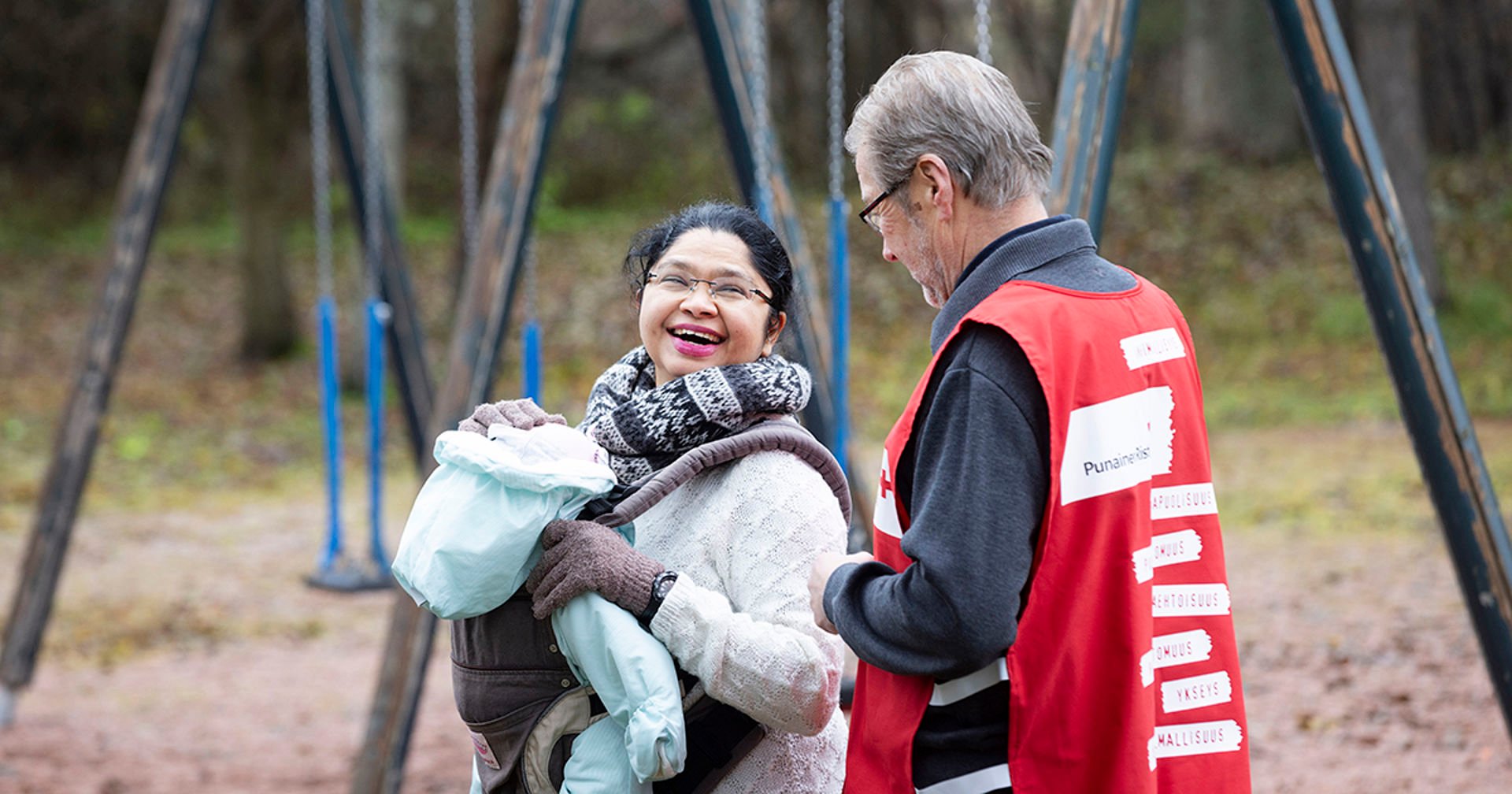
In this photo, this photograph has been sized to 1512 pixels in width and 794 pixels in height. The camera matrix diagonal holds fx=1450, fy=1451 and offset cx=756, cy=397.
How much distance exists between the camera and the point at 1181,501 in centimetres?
170

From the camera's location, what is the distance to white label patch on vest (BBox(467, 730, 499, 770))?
76.9 inches

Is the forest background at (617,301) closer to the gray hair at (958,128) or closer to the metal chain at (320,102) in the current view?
the metal chain at (320,102)

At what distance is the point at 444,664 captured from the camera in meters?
6.53

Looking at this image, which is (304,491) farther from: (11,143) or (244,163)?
(11,143)

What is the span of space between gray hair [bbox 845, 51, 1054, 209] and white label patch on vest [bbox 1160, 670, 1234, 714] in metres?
0.60

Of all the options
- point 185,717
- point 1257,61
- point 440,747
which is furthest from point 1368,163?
point 1257,61

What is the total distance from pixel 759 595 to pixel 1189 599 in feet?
1.73

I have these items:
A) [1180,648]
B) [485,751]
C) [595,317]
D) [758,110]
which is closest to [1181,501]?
[1180,648]

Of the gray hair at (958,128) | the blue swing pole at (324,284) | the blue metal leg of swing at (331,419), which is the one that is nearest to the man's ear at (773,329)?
the gray hair at (958,128)

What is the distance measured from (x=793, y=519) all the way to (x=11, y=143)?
61.1ft

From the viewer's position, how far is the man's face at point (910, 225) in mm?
1714

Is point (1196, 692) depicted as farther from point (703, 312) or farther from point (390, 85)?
point (390, 85)

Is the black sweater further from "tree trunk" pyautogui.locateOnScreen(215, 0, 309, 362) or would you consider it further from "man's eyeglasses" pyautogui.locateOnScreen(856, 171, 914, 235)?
"tree trunk" pyautogui.locateOnScreen(215, 0, 309, 362)

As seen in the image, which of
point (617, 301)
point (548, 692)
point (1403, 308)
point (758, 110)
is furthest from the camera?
point (617, 301)
